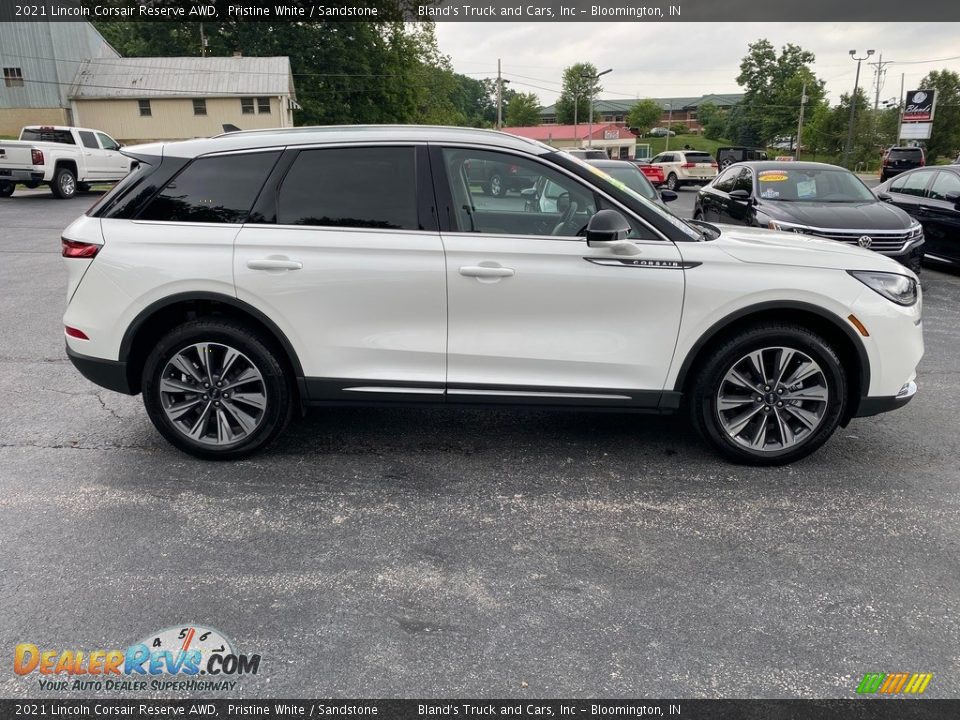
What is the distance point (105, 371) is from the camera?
13.2 ft

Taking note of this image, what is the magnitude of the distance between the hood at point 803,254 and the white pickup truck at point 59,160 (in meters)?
19.3

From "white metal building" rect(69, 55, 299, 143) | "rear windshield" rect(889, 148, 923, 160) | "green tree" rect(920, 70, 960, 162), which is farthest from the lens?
"green tree" rect(920, 70, 960, 162)

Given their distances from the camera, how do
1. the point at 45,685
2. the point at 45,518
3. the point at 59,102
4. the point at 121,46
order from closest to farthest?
the point at 45,685
the point at 45,518
the point at 59,102
the point at 121,46

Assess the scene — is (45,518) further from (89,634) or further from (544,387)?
(544,387)

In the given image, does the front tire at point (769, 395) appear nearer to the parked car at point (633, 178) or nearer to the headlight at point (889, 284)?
the headlight at point (889, 284)

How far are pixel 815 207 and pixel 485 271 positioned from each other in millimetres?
6666

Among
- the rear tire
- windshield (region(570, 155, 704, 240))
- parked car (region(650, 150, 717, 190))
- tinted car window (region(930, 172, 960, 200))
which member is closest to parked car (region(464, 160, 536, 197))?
windshield (region(570, 155, 704, 240))

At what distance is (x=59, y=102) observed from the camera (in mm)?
41031

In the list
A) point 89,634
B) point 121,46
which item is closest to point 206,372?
point 89,634

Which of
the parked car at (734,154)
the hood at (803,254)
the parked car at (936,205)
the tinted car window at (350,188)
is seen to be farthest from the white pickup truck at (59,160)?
the parked car at (734,154)

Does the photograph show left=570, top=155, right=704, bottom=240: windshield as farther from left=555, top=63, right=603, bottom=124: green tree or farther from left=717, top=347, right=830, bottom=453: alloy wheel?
left=555, top=63, right=603, bottom=124: green tree

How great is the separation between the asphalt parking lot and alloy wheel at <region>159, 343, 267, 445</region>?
24 cm

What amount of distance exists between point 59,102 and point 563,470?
47404 millimetres

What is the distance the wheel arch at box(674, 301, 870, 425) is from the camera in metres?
3.79
